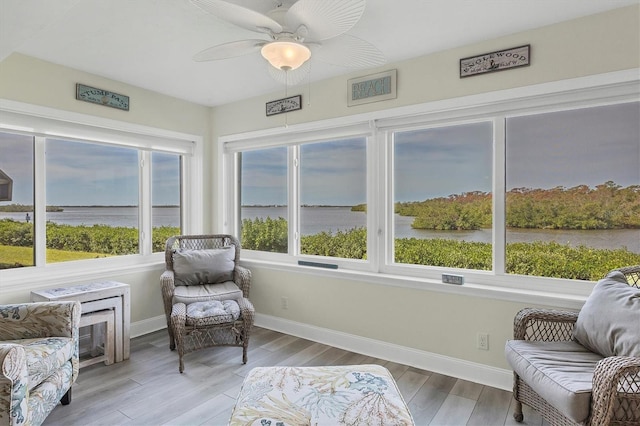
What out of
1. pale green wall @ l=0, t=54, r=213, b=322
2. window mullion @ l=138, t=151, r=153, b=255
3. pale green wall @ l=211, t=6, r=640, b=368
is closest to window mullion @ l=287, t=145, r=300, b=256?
pale green wall @ l=211, t=6, r=640, b=368

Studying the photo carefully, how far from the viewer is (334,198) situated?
11.8 feet

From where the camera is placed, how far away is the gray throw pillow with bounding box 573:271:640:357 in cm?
176

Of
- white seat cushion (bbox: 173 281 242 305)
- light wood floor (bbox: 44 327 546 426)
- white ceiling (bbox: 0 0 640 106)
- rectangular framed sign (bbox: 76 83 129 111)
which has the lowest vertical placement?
light wood floor (bbox: 44 327 546 426)

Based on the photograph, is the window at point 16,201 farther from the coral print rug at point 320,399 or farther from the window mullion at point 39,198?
the coral print rug at point 320,399

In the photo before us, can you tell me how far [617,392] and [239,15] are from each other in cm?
235

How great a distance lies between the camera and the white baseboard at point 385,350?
261 centimetres

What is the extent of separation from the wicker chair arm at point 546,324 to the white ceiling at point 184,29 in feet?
6.12

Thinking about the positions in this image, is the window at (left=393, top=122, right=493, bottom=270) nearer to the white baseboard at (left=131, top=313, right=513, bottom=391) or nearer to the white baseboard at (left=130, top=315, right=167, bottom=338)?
the white baseboard at (left=131, top=313, right=513, bottom=391)

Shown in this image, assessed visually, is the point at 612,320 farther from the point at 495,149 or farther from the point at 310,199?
the point at 310,199

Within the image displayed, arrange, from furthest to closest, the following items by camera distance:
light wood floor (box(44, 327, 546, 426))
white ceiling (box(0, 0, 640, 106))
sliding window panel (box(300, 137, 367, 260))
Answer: sliding window panel (box(300, 137, 367, 260))
light wood floor (box(44, 327, 546, 426))
white ceiling (box(0, 0, 640, 106))

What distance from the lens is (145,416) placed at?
2227 mm

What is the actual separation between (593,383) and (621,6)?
2.18 meters

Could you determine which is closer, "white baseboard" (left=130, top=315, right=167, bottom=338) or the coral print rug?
the coral print rug

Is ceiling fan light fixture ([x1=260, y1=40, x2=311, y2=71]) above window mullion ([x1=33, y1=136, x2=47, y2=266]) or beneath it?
above
